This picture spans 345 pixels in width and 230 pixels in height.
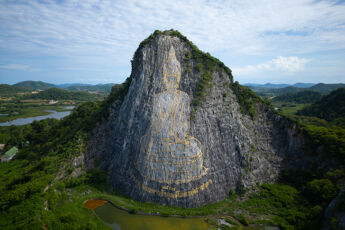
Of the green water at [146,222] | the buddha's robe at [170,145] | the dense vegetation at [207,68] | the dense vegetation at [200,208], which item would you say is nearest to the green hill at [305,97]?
the dense vegetation at [200,208]

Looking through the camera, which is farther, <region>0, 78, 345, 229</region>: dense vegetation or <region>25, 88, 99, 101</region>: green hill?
<region>25, 88, 99, 101</region>: green hill

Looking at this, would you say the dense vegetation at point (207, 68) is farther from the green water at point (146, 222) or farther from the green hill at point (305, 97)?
the green hill at point (305, 97)

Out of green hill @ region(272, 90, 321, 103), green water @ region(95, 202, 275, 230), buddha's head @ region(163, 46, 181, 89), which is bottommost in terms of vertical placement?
green water @ region(95, 202, 275, 230)

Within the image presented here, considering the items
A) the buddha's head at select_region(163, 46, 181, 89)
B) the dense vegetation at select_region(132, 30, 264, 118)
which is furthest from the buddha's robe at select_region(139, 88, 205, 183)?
the dense vegetation at select_region(132, 30, 264, 118)

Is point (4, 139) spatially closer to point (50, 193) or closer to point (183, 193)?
point (50, 193)

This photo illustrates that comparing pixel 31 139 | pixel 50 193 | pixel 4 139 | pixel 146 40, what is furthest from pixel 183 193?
pixel 4 139

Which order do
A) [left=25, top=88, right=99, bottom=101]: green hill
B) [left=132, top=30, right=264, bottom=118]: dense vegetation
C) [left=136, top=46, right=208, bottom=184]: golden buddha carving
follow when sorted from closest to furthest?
1. [left=136, top=46, right=208, bottom=184]: golden buddha carving
2. [left=132, top=30, right=264, bottom=118]: dense vegetation
3. [left=25, top=88, right=99, bottom=101]: green hill

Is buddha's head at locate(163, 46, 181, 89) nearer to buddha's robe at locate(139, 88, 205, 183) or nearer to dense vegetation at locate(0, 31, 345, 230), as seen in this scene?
buddha's robe at locate(139, 88, 205, 183)

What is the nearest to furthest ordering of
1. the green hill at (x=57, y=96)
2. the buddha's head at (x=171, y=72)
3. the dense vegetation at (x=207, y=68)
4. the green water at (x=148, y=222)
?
the green water at (x=148, y=222) < the buddha's head at (x=171, y=72) < the dense vegetation at (x=207, y=68) < the green hill at (x=57, y=96)
